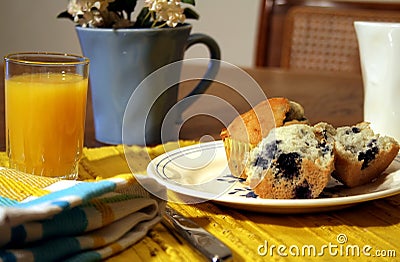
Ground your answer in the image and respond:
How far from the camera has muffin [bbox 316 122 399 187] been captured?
2.78 feet

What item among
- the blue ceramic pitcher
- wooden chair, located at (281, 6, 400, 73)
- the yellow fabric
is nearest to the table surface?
the yellow fabric

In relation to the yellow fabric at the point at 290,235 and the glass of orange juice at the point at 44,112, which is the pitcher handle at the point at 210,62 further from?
the yellow fabric at the point at 290,235

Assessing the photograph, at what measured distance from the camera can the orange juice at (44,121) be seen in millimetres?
905

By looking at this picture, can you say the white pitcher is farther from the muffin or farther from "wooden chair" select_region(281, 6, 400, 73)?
"wooden chair" select_region(281, 6, 400, 73)

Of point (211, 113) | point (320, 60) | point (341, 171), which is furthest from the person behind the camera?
point (320, 60)

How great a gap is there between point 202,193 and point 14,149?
0.98 ft

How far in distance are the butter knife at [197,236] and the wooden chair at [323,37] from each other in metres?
1.62

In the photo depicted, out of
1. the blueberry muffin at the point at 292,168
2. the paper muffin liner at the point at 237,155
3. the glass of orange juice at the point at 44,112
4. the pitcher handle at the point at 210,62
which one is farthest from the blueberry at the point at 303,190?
the pitcher handle at the point at 210,62

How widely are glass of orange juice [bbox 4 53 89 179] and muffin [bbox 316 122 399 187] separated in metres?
0.34

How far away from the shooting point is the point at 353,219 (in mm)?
809

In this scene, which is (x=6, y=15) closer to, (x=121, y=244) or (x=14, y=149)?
(x=14, y=149)

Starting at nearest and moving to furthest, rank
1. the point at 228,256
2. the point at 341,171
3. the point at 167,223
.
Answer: the point at 228,256, the point at 167,223, the point at 341,171

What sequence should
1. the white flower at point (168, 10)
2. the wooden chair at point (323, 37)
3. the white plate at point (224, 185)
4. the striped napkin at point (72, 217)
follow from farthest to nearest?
the wooden chair at point (323, 37) < the white flower at point (168, 10) < the white plate at point (224, 185) < the striped napkin at point (72, 217)

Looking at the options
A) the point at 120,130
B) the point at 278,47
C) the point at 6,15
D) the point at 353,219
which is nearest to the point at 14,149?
the point at 120,130
